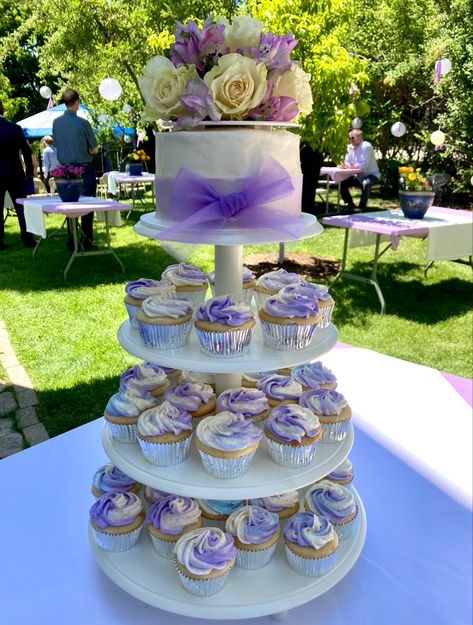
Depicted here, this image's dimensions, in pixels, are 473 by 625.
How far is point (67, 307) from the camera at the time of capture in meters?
5.23

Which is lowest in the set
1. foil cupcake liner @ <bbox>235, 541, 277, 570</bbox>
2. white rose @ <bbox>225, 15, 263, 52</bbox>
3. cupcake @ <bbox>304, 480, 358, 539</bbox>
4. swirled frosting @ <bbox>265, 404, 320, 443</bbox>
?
foil cupcake liner @ <bbox>235, 541, 277, 570</bbox>

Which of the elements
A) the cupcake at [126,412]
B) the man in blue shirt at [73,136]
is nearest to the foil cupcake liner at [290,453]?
the cupcake at [126,412]

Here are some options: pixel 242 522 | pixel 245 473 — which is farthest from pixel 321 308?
pixel 242 522

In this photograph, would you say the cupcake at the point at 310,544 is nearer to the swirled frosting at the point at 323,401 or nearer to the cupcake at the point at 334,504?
the cupcake at the point at 334,504

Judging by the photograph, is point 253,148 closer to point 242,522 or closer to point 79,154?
point 242,522

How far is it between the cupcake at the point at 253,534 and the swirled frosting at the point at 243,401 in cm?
32

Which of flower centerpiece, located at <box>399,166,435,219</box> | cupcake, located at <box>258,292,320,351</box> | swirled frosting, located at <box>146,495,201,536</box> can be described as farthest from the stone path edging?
flower centerpiece, located at <box>399,166,435,219</box>

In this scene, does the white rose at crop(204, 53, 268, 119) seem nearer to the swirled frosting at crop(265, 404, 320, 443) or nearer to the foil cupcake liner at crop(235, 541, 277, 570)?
the swirled frosting at crop(265, 404, 320, 443)

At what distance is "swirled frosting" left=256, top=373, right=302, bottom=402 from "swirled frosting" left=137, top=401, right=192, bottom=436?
34 centimetres

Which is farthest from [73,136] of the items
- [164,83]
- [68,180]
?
[164,83]

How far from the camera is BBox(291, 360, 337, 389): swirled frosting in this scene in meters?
1.92

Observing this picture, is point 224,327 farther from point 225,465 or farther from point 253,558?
point 253,558

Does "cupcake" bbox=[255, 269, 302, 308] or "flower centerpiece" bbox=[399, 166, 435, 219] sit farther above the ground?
Result: "cupcake" bbox=[255, 269, 302, 308]

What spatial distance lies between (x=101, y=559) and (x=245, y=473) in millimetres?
584
